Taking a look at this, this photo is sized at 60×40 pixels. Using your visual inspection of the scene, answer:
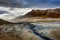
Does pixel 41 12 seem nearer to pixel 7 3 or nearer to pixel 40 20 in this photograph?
pixel 40 20

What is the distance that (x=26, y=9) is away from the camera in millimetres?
3061

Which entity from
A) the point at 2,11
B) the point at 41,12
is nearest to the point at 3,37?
the point at 2,11

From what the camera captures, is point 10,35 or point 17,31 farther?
point 17,31

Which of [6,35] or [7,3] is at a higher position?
[7,3]

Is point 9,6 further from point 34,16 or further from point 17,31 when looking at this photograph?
point 17,31

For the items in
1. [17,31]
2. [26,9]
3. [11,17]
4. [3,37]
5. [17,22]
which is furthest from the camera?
[26,9]

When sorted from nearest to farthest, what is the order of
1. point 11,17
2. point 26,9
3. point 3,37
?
point 3,37, point 11,17, point 26,9

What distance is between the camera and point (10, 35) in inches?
85.7

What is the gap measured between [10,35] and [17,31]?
6.9 inches

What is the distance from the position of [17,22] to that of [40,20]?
418 mm

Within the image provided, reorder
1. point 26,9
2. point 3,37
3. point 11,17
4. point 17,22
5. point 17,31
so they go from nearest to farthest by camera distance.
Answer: point 3,37, point 17,31, point 17,22, point 11,17, point 26,9

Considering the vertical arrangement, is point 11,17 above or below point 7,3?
below

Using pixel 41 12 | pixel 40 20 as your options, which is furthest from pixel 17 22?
pixel 41 12

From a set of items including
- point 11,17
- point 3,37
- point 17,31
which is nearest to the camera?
point 3,37
